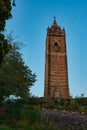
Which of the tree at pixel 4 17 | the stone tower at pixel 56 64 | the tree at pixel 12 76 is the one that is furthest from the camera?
the stone tower at pixel 56 64

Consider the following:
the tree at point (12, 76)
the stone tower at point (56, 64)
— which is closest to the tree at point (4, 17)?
the tree at point (12, 76)

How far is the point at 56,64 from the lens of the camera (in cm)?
4781

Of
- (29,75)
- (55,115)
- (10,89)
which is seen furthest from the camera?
(29,75)

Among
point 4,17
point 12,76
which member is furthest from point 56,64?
point 4,17

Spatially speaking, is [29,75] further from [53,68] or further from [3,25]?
[53,68]

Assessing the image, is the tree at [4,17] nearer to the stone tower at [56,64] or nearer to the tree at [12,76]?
the tree at [12,76]

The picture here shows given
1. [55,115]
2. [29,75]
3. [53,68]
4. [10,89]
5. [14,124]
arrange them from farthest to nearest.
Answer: [53,68], [29,75], [10,89], [55,115], [14,124]

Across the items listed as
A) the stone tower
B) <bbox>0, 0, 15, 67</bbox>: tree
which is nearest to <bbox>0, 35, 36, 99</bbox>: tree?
<bbox>0, 0, 15, 67</bbox>: tree

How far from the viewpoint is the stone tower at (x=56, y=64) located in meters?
44.6

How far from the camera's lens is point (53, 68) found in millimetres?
47375

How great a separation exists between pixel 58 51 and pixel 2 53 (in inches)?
1493

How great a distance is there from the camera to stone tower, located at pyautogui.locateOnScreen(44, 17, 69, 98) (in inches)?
1756

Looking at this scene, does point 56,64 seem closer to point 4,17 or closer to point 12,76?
point 12,76

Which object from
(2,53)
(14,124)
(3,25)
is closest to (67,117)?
(14,124)
